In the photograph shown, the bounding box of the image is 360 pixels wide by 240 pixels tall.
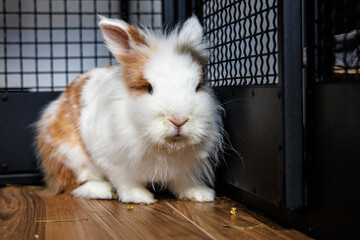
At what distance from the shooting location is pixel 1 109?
2301mm

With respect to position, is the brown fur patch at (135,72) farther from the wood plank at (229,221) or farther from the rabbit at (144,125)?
the wood plank at (229,221)

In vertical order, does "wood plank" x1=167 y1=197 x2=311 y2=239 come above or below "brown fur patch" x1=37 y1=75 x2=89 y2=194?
below

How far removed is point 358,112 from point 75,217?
1.03 m

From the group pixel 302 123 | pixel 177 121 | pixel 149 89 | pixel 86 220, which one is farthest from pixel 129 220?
pixel 302 123

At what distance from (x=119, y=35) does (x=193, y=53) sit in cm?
30

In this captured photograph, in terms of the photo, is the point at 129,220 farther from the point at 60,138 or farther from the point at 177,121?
the point at 60,138

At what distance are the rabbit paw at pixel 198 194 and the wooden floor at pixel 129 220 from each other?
0.12 feet

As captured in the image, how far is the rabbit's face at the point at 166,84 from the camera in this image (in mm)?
1545

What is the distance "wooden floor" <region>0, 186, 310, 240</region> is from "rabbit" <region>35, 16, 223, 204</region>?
0.34 ft

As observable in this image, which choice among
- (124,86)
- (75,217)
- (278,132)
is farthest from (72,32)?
(278,132)

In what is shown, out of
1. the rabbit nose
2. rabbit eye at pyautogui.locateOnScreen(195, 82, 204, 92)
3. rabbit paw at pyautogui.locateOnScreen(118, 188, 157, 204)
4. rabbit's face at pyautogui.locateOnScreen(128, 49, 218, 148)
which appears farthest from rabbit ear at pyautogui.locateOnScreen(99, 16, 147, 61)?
rabbit paw at pyautogui.locateOnScreen(118, 188, 157, 204)

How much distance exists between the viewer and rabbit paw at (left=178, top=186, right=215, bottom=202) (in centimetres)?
183

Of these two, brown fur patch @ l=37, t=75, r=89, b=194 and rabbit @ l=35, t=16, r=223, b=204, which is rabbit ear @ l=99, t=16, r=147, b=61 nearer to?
rabbit @ l=35, t=16, r=223, b=204

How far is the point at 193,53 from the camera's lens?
1.80 m
